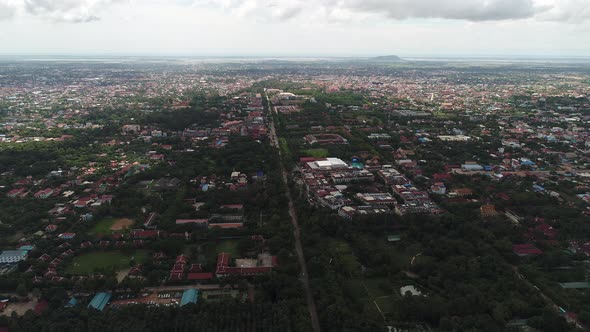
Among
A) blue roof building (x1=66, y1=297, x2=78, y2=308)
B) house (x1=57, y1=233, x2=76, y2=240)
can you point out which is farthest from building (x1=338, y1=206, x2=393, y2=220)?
house (x1=57, y1=233, x2=76, y2=240)

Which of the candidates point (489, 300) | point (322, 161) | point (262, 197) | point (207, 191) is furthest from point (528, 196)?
point (207, 191)

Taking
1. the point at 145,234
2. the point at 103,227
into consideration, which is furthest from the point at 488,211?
the point at 103,227

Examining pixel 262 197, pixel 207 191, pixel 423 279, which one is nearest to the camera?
pixel 423 279

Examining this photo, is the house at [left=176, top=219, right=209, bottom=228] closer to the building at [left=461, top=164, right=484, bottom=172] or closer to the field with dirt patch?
the field with dirt patch

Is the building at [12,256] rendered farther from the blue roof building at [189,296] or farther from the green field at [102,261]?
the blue roof building at [189,296]

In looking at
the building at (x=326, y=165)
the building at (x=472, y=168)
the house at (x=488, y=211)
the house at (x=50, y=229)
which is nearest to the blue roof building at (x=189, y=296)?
the house at (x=50, y=229)

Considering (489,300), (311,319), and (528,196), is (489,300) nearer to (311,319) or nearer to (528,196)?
(311,319)
